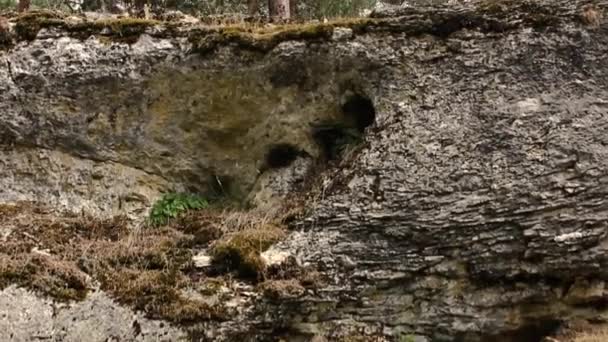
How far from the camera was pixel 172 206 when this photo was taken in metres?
9.62

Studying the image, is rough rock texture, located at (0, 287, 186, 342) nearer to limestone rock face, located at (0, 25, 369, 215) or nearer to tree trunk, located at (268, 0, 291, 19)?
limestone rock face, located at (0, 25, 369, 215)

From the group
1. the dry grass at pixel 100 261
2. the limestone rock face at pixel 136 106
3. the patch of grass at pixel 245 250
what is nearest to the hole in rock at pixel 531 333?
the patch of grass at pixel 245 250

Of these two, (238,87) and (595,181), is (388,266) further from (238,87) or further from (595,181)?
(238,87)

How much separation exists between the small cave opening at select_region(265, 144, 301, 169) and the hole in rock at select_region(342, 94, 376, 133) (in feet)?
2.89

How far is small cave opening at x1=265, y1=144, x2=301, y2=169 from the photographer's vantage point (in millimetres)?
9875

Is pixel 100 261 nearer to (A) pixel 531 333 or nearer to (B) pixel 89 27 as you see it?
(B) pixel 89 27

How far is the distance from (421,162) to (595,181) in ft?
6.43

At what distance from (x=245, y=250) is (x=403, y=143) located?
2371 mm

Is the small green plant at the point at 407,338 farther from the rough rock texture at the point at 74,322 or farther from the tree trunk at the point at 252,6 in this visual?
the tree trunk at the point at 252,6

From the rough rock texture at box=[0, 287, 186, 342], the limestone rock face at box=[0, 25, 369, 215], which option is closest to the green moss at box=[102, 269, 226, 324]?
the rough rock texture at box=[0, 287, 186, 342]

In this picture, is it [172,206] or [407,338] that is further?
[172,206]

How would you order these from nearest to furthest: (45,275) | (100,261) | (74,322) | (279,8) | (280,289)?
(74,322) → (45,275) → (280,289) → (100,261) → (279,8)

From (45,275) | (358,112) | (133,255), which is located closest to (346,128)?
(358,112)

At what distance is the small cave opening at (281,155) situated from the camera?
988 cm
